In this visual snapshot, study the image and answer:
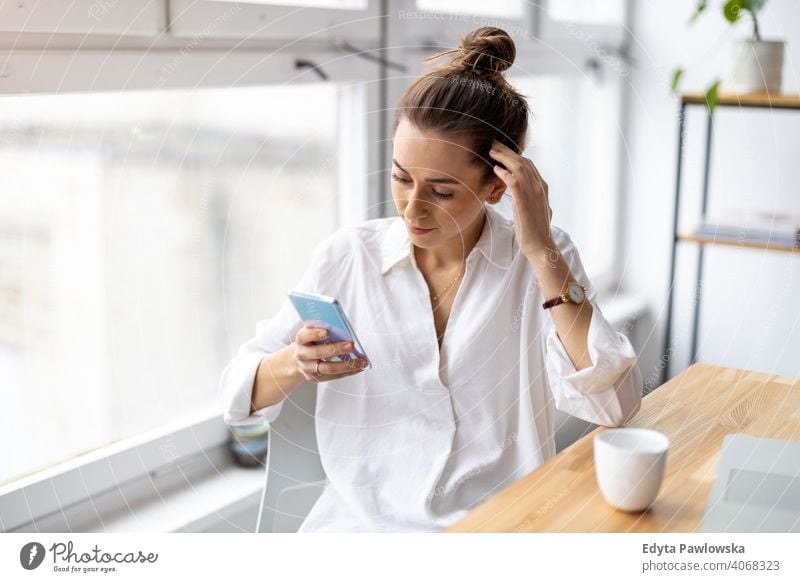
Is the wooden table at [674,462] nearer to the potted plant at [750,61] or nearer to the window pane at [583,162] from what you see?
the window pane at [583,162]

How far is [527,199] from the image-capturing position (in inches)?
35.0

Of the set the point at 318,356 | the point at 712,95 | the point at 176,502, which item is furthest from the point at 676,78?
the point at 176,502

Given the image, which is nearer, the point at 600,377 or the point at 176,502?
the point at 600,377

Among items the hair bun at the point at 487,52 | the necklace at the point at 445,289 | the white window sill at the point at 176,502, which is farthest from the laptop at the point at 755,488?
the white window sill at the point at 176,502

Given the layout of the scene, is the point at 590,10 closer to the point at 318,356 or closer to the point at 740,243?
the point at 740,243

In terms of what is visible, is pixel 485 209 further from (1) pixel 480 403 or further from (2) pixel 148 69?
(2) pixel 148 69

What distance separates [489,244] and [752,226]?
1.96 feet

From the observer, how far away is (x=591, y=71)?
4.86 ft

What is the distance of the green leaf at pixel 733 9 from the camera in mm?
1296

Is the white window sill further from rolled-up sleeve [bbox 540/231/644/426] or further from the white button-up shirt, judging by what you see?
rolled-up sleeve [bbox 540/231/644/426]

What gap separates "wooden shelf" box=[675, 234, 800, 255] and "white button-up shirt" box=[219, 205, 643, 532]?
1.40ft

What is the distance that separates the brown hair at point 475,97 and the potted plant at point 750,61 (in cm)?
53

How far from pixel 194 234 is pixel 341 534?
0.40 m

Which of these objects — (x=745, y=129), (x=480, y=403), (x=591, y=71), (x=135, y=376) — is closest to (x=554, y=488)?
(x=480, y=403)
